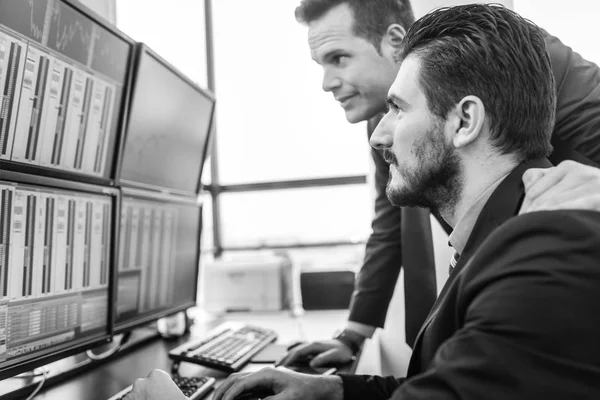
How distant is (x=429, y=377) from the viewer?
52 cm

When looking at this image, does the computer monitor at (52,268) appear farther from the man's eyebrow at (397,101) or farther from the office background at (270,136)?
the office background at (270,136)

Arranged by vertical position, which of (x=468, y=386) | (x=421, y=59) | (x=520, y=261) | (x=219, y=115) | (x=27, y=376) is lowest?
(x=27, y=376)

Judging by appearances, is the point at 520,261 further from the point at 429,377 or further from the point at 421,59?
the point at 421,59

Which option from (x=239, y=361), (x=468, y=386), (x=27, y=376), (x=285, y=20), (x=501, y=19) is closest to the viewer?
(x=468, y=386)

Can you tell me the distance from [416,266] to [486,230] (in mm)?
816

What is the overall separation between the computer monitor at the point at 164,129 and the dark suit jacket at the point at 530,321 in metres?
1.05

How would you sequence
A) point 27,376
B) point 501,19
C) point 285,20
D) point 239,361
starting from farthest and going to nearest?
point 285,20 < point 239,361 < point 27,376 < point 501,19

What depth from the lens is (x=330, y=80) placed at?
56.7 inches

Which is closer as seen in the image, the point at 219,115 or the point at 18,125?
the point at 18,125

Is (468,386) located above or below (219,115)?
below

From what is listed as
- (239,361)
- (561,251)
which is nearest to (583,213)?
(561,251)

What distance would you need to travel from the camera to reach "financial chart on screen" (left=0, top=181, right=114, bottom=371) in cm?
88

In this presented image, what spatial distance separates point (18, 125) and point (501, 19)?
0.94 m

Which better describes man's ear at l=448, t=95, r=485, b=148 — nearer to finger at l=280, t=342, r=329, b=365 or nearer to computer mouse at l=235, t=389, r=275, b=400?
computer mouse at l=235, t=389, r=275, b=400
